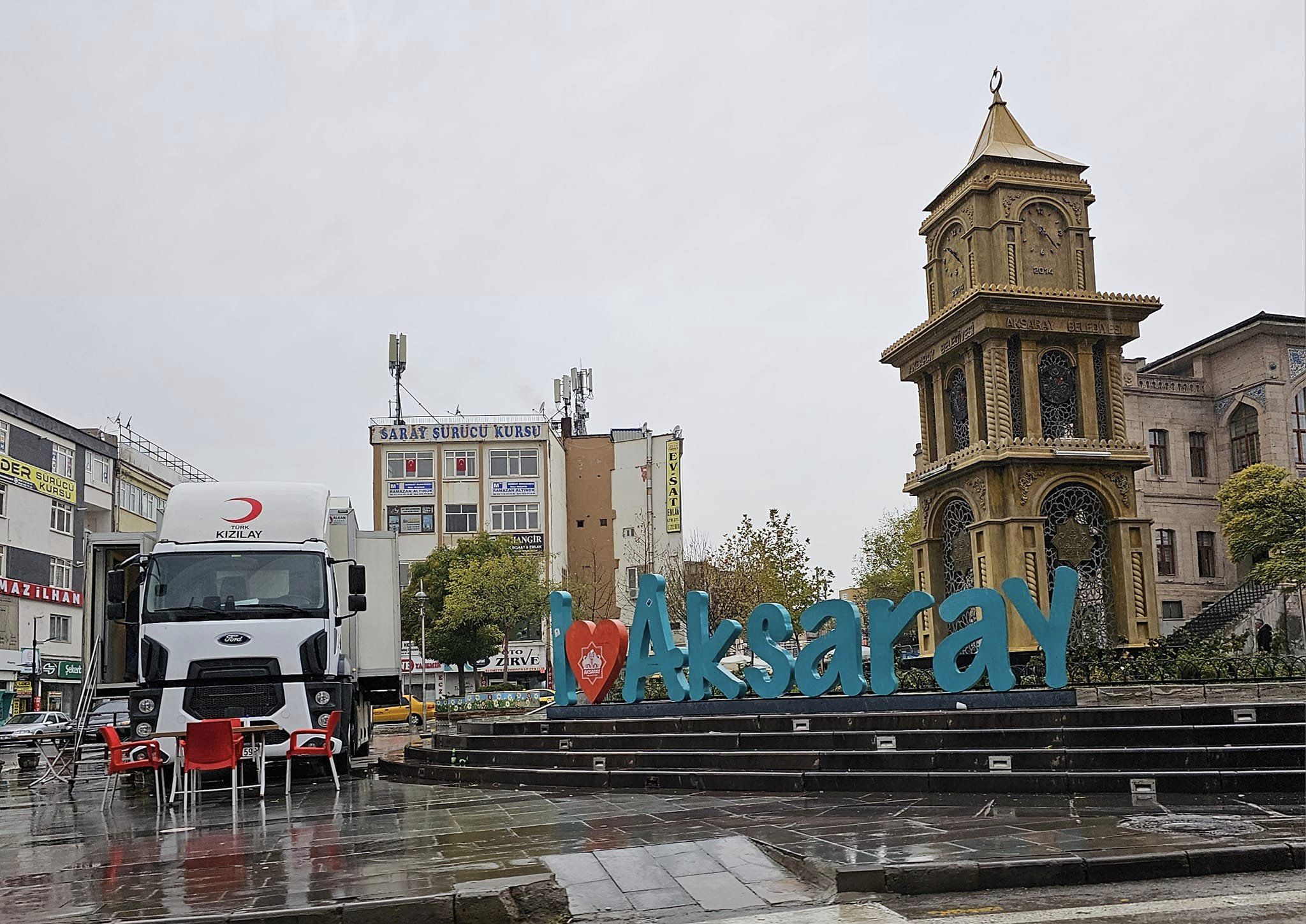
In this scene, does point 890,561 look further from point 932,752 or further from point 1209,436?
point 932,752

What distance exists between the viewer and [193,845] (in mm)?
11031

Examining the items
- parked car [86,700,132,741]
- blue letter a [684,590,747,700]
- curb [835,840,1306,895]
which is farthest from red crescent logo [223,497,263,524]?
curb [835,840,1306,895]

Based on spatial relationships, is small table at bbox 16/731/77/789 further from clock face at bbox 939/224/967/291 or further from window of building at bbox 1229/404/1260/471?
window of building at bbox 1229/404/1260/471

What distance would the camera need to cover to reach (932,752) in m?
12.8

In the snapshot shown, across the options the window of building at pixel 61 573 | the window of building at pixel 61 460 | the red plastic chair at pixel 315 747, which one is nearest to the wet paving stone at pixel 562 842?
the red plastic chair at pixel 315 747

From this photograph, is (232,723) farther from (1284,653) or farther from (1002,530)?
(1284,653)

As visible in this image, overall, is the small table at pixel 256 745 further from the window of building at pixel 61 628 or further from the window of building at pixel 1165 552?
the window of building at pixel 61 628

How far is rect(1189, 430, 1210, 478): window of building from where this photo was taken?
4541 centimetres

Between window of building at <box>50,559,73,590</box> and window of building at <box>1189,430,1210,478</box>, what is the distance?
45.3 meters

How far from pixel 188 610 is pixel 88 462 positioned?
40.5 m

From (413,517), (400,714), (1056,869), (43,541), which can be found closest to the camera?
(1056,869)

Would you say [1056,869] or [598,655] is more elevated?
[598,655]

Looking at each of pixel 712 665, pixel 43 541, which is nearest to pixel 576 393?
pixel 43 541

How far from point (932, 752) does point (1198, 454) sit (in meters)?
37.6
